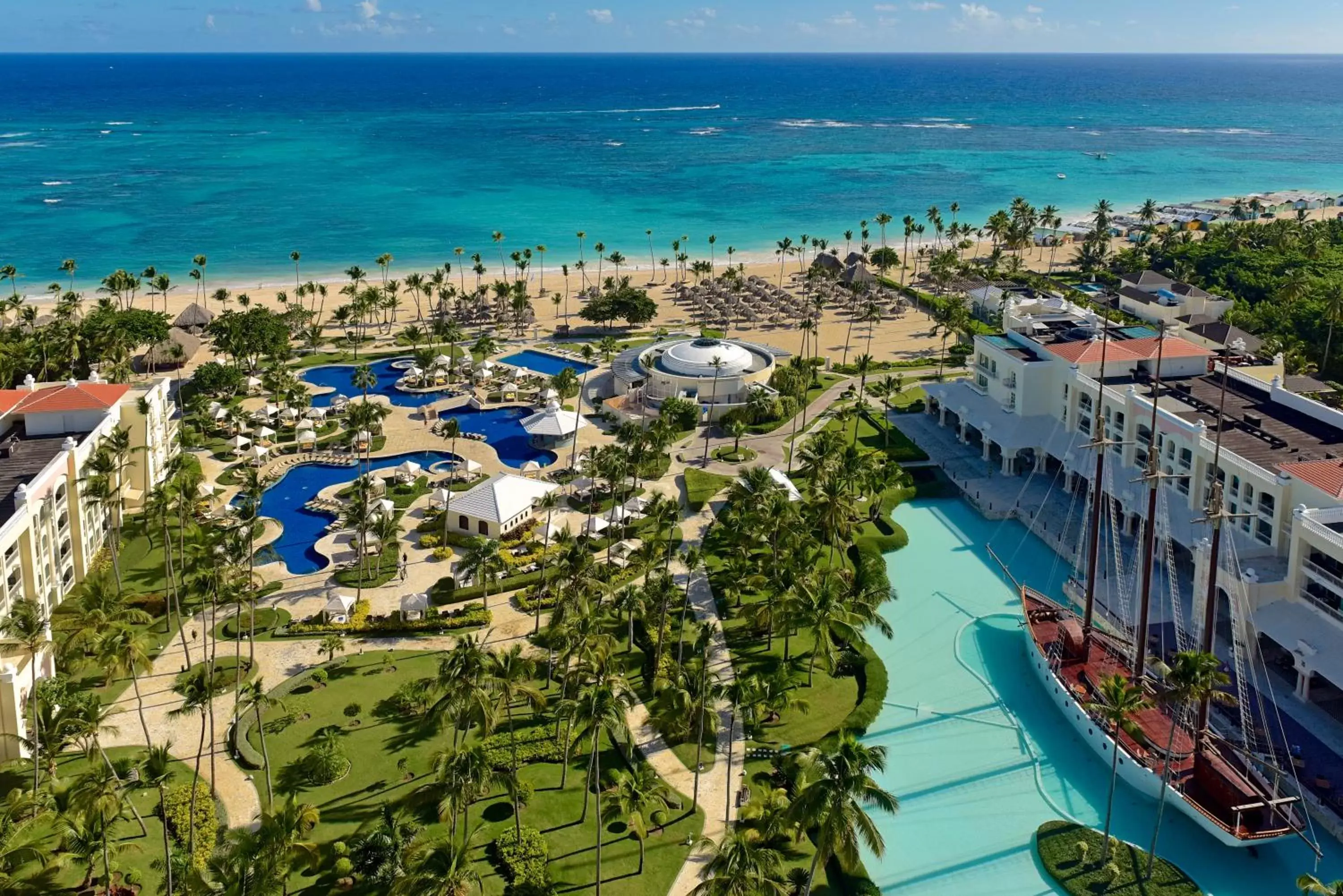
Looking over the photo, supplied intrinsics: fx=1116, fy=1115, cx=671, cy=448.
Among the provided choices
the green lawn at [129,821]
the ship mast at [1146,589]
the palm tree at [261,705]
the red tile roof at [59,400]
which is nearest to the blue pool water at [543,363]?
the red tile roof at [59,400]

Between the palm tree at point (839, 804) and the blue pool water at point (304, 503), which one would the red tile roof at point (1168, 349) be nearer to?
the blue pool water at point (304, 503)

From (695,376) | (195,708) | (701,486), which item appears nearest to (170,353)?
(695,376)

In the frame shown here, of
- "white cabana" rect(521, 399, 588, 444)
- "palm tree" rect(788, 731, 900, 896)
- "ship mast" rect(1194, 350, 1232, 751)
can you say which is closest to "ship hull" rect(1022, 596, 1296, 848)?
"ship mast" rect(1194, 350, 1232, 751)

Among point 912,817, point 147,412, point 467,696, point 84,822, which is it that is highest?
point 147,412

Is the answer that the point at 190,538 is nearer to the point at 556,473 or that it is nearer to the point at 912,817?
the point at 556,473

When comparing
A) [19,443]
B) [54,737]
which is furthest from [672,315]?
[54,737]
